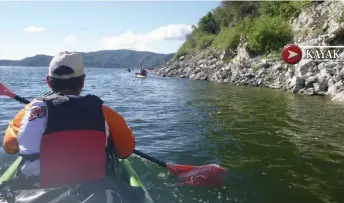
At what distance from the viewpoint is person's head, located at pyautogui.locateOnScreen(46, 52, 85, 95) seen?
3.14 metres

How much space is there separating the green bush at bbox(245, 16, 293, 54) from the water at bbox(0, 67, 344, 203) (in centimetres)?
1461

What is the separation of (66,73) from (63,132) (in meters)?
0.58

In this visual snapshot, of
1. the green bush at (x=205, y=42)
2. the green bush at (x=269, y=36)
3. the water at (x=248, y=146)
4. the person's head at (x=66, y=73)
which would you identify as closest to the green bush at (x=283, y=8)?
the green bush at (x=269, y=36)

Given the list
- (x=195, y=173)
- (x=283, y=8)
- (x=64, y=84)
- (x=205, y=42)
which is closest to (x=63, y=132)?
(x=64, y=84)

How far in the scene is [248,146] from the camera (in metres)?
7.93

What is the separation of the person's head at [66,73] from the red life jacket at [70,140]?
0.13 m

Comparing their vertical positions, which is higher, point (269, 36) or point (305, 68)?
point (269, 36)

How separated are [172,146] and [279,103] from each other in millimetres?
8335

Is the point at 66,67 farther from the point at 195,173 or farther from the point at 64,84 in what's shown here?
the point at 195,173

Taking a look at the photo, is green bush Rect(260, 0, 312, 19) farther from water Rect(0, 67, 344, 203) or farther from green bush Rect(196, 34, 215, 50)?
green bush Rect(196, 34, 215, 50)

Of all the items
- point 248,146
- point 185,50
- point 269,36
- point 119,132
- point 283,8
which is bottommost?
point 248,146

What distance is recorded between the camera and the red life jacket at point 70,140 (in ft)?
9.70

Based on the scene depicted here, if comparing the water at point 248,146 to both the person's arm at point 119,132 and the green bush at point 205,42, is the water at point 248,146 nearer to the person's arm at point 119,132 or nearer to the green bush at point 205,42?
the person's arm at point 119,132

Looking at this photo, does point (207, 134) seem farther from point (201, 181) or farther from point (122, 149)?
point (122, 149)
